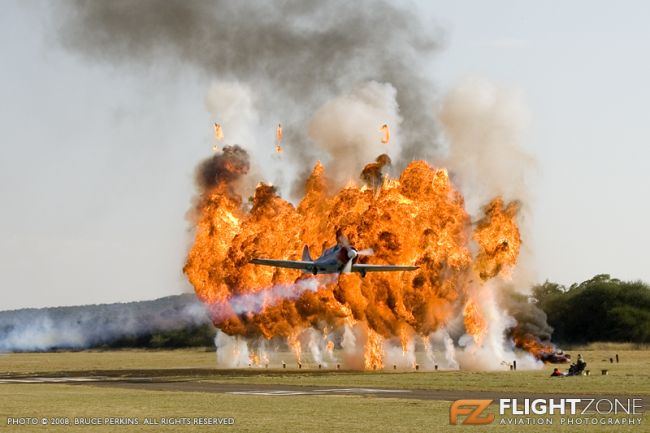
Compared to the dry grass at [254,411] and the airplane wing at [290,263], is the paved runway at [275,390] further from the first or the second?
the airplane wing at [290,263]

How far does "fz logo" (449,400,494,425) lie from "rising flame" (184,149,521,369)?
126ft

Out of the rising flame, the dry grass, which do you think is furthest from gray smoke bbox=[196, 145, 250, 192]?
the dry grass

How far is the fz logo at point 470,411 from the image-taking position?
46562 millimetres

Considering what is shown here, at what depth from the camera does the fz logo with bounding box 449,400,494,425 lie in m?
46.6

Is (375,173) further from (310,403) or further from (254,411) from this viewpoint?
(254,411)

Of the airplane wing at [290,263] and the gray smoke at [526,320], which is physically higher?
the airplane wing at [290,263]

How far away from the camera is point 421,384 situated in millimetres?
72688

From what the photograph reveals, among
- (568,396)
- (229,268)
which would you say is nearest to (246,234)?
(229,268)

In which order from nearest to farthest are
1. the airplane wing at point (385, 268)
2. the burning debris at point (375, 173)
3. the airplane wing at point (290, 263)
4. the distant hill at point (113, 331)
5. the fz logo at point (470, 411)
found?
the fz logo at point (470, 411), the airplane wing at point (290, 263), the airplane wing at point (385, 268), the burning debris at point (375, 173), the distant hill at point (113, 331)

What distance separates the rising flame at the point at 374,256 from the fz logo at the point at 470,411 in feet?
126

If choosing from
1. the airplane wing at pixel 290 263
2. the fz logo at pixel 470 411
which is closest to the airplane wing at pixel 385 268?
the airplane wing at pixel 290 263

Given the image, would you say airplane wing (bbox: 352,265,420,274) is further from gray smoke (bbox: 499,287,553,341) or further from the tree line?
the tree line

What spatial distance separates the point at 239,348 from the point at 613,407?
232 feet

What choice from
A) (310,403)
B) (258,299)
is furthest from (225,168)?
(310,403)
